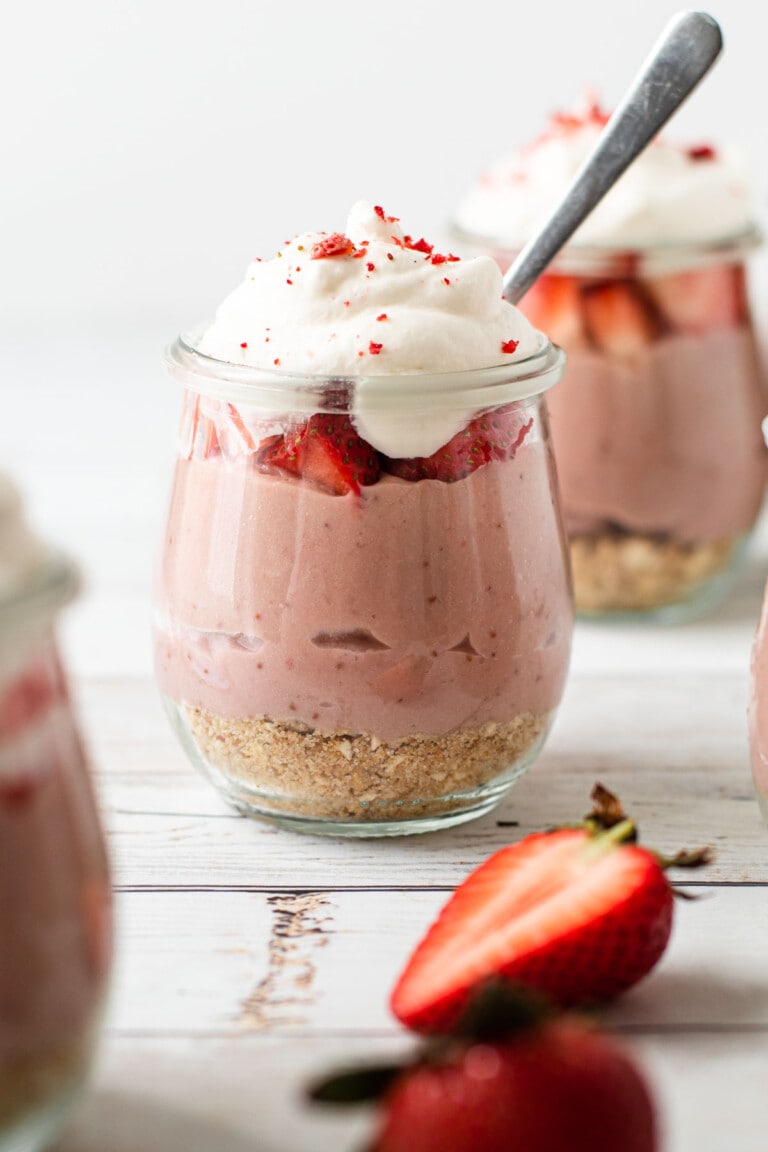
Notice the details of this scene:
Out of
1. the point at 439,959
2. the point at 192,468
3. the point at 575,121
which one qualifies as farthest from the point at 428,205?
the point at 439,959

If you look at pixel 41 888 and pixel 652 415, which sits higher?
pixel 41 888

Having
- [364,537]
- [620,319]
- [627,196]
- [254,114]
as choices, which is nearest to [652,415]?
[620,319]

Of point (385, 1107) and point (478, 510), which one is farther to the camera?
point (478, 510)

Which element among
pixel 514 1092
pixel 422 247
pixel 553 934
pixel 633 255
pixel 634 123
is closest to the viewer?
pixel 514 1092

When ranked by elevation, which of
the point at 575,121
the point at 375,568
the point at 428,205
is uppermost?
the point at 575,121

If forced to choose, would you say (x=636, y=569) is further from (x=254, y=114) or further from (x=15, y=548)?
(x=254, y=114)

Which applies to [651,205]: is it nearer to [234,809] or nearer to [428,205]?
[234,809]
